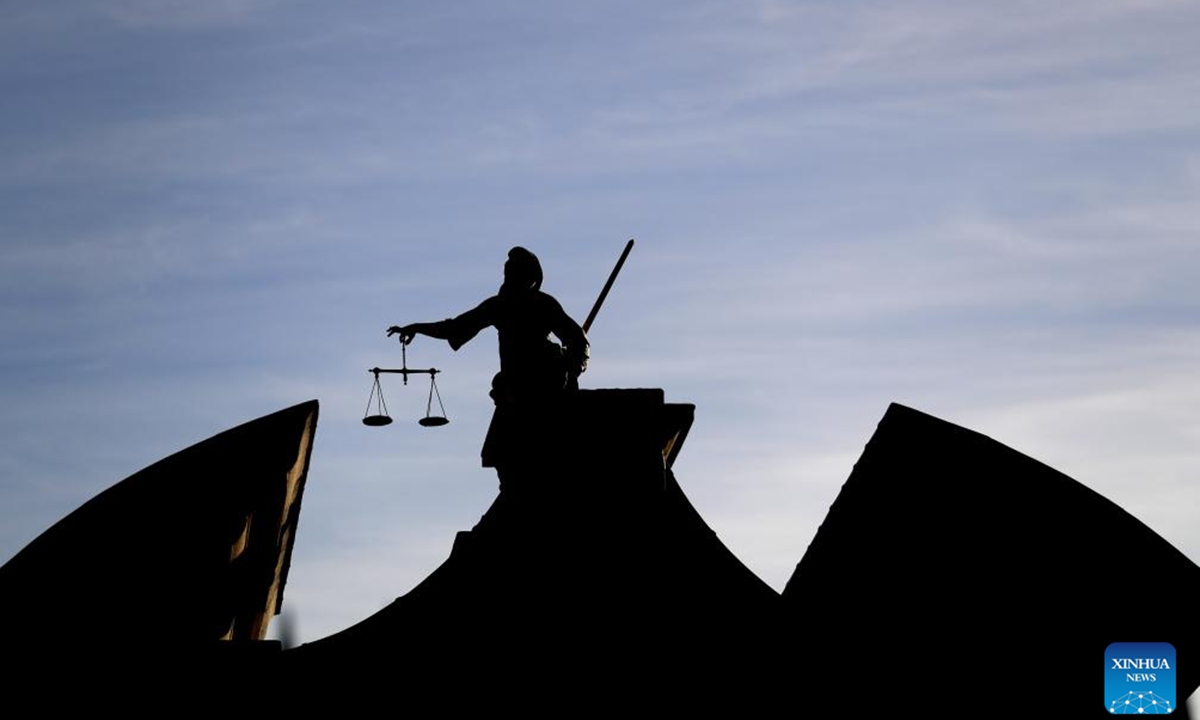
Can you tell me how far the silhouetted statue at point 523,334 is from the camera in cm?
1638

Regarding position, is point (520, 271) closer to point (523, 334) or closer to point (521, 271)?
point (521, 271)

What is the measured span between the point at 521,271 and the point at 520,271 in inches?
0.7

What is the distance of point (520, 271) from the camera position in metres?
16.8

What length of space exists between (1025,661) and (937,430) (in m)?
2.30

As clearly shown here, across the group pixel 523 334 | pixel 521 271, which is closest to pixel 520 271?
pixel 521 271

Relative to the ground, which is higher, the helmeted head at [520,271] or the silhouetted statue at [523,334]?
the helmeted head at [520,271]

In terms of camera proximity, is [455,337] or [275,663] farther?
[455,337]

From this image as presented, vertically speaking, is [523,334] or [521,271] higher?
[521,271]

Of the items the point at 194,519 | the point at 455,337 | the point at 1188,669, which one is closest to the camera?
the point at 1188,669

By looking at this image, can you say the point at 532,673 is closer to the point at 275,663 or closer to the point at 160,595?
the point at 275,663

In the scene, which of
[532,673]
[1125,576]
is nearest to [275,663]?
[532,673]

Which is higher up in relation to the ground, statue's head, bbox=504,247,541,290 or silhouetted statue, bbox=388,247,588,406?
statue's head, bbox=504,247,541,290

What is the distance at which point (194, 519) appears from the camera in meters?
15.6

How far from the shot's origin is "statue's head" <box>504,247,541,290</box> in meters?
16.8
